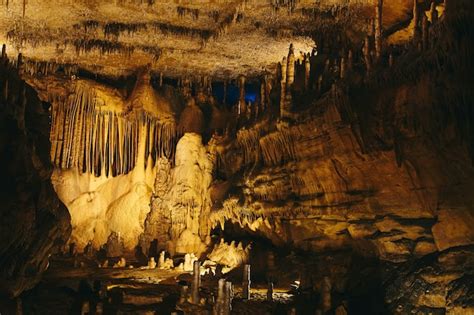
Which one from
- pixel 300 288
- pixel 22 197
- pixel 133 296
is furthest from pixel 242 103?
pixel 22 197

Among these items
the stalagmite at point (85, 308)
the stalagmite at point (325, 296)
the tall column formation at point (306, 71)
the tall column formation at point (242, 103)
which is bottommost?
the stalagmite at point (85, 308)

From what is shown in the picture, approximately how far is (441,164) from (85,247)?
14.1 m

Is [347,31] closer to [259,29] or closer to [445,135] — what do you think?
[259,29]

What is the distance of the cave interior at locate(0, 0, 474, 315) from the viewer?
8.77 meters

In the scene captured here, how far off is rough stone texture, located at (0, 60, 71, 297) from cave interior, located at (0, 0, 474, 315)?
0.13 feet

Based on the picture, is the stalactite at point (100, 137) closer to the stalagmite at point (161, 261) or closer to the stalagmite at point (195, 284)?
the stalagmite at point (161, 261)

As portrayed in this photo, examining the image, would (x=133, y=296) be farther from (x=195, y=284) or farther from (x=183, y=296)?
(x=195, y=284)

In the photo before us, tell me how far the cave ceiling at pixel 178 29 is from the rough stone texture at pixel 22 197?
3.92m

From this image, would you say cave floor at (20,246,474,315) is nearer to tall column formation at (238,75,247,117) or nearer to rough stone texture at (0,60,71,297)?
rough stone texture at (0,60,71,297)

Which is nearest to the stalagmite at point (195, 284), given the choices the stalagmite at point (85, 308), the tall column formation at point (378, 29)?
the stalagmite at point (85, 308)

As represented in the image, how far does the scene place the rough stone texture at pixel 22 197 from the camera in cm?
828

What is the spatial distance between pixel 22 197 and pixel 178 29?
7.50m

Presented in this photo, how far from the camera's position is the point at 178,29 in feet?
47.2

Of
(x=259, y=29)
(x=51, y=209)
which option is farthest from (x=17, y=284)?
(x=259, y=29)
